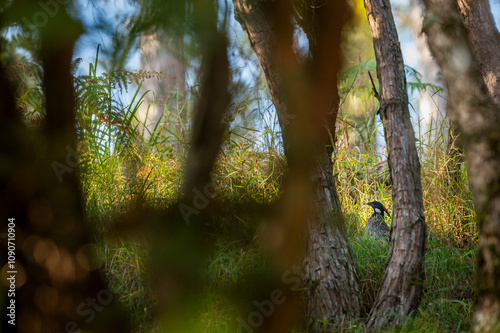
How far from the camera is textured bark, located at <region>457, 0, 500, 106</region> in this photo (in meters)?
3.06

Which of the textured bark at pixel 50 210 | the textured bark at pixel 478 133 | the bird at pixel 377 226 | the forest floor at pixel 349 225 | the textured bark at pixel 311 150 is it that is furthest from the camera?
the bird at pixel 377 226

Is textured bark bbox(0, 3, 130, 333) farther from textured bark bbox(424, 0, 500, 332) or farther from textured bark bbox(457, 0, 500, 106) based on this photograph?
textured bark bbox(457, 0, 500, 106)

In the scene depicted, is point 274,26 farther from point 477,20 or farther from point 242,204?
point 477,20

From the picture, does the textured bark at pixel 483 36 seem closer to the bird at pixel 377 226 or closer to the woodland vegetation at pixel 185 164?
the bird at pixel 377 226

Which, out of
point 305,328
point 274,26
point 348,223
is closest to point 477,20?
point 348,223

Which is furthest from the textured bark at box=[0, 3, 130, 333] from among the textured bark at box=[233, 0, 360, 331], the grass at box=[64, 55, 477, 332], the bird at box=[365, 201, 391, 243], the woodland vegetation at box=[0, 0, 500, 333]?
the bird at box=[365, 201, 391, 243]

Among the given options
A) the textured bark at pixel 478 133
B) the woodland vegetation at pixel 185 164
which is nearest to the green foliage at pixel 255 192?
the woodland vegetation at pixel 185 164

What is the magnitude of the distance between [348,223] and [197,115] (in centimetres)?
291

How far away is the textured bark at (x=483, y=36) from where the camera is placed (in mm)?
3059

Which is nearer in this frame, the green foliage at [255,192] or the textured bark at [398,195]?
the textured bark at [398,195]

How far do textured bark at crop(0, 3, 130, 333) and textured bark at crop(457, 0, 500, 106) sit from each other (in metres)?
3.22

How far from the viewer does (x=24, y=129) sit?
62 centimetres

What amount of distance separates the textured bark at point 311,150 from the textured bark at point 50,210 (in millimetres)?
333

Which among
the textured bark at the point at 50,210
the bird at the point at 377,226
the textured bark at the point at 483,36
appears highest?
the textured bark at the point at 483,36
